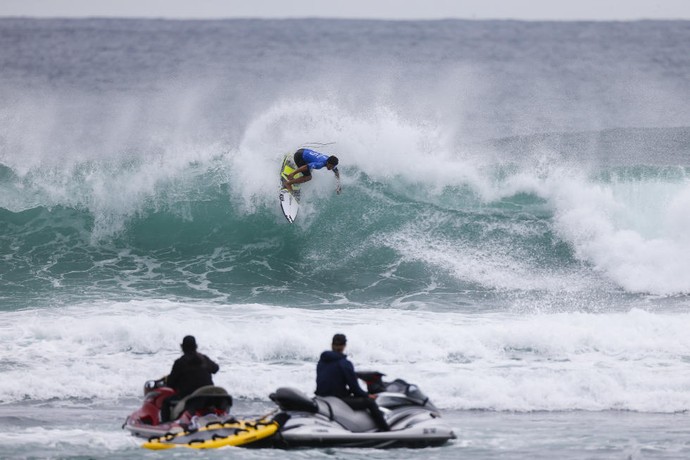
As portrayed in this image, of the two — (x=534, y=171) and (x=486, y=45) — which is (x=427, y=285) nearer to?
(x=534, y=171)

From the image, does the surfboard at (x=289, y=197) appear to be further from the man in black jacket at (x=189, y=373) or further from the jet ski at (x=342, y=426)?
the jet ski at (x=342, y=426)

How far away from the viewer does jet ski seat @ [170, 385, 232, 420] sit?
33.6 feet

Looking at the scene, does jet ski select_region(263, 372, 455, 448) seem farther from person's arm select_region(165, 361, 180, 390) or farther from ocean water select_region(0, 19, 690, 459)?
person's arm select_region(165, 361, 180, 390)

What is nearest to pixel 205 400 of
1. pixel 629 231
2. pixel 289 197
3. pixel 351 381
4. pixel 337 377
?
pixel 337 377

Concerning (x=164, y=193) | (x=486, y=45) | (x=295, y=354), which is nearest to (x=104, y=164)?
(x=164, y=193)

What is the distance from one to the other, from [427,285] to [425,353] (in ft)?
15.8

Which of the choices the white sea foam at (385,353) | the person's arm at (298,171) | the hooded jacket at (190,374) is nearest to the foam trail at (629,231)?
the white sea foam at (385,353)

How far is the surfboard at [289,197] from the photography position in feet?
66.2

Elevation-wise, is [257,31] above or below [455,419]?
above

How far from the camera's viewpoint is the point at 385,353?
15.0 meters

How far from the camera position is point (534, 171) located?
78.8 feet

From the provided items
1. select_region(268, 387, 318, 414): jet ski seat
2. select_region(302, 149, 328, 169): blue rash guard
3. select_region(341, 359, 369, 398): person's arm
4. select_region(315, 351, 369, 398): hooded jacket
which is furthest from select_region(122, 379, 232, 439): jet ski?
select_region(302, 149, 328, 169): blue rash guard

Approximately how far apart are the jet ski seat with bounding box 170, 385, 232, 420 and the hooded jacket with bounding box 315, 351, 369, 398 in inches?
38.4

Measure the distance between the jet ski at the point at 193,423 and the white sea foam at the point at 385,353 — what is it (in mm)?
2807
